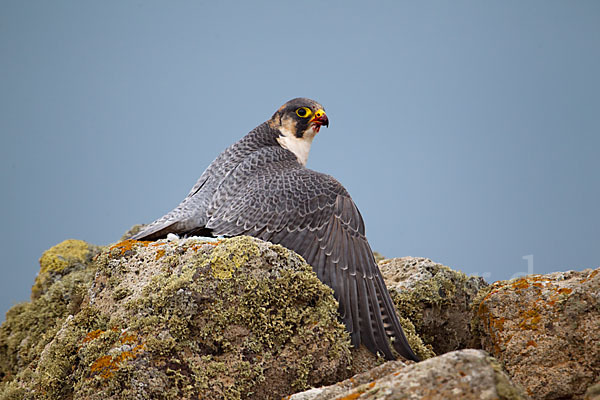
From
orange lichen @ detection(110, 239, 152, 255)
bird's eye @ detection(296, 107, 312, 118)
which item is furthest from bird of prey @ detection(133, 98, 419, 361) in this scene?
orange lichen @ detection(110, 239, 152, 255)

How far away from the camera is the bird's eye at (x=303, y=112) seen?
7.50 metres

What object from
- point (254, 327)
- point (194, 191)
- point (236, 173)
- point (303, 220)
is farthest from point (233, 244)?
point (194, 191)

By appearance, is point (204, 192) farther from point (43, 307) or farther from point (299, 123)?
point (43, 307)

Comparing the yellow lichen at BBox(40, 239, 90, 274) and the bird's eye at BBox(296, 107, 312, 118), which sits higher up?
the bird's eye at BBox(296, 107, 312, 118)

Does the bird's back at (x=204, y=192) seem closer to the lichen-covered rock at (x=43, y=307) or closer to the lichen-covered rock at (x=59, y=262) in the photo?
the lichen-covered rock at (x=43, y=307)

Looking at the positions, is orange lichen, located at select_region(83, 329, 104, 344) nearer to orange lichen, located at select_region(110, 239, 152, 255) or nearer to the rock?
orange lichen, located at select_region(110, 239, 152, 255)

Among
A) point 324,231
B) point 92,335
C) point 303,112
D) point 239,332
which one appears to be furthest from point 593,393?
point 303,112

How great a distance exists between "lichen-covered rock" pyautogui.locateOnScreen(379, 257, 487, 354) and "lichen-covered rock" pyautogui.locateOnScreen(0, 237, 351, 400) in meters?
1.84

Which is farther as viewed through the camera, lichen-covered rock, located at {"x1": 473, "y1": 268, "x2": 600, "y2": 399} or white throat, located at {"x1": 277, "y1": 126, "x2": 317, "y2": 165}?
white throat, located at {"x1": 277, "y1": 126, "x2": 317, "y2": 165}

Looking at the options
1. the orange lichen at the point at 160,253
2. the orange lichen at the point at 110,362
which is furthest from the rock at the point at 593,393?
the orange lichen at the point at 160,253

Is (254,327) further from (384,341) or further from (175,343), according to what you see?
(384,341)

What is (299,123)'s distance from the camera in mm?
7531

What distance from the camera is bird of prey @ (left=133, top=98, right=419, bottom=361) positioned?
17.2 feet

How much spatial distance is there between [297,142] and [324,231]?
7.37ft
